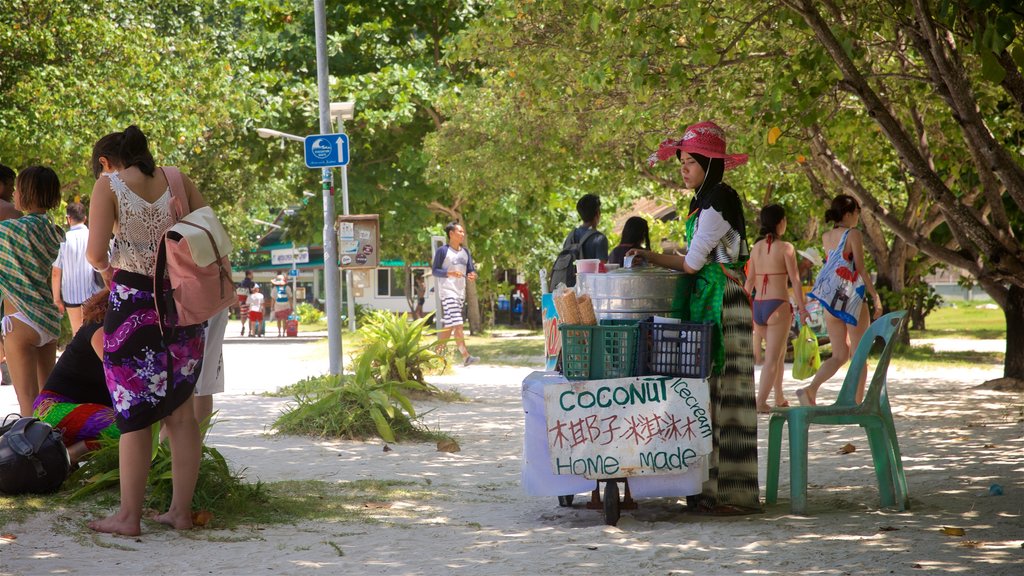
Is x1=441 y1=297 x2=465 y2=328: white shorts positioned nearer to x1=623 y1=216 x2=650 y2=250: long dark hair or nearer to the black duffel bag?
x1=623 y1=216 x2=650 y2=250: long dark hair

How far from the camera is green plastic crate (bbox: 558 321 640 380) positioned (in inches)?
207

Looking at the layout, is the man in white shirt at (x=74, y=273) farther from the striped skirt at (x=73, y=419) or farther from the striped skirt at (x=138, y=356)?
the striped skirt at (x=138, y=356)

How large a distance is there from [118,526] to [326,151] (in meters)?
6.49

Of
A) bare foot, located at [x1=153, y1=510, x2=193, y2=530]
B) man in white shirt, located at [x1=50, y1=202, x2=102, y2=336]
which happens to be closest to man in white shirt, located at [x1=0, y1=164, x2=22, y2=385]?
man in white shirt, located at [x1=50, y1=202, x2=102, y2=336]

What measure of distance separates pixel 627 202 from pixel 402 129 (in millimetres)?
10076

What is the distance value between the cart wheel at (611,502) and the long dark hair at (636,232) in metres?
2.83

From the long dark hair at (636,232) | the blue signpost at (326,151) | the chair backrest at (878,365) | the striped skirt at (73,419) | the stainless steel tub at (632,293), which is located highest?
the blue signpost at (326,151)

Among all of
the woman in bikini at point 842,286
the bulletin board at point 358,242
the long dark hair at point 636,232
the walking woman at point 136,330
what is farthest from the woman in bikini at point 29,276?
the woman in bikini at point 842,286

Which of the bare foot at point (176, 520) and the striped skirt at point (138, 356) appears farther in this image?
the bare foot at point (176, 520)

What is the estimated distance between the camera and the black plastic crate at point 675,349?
526 cm

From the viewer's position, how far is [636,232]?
26.3 feet

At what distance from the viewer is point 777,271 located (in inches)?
390

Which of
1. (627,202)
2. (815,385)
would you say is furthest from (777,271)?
(627,202)

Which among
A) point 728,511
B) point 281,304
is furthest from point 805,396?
point 281,304
